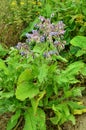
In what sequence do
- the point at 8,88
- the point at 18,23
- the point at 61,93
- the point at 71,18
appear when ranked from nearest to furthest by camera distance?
the point at 8,88 < the point at 61,93 < the point at 71,18 < the point at 18,23

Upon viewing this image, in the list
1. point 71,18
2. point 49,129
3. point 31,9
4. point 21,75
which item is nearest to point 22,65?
point 21,75

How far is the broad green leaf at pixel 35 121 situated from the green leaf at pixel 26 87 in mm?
228

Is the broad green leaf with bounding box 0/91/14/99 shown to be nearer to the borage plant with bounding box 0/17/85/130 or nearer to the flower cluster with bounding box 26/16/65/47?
the borage plant with bounding box 0/17/85/130

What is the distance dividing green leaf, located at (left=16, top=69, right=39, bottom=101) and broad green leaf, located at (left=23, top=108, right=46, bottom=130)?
0.23m

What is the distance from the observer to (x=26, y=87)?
3.79 meters

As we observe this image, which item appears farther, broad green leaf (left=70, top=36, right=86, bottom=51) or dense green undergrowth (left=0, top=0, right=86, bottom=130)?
broad green leaf (left=70, top=36, right=86, bottom=51)


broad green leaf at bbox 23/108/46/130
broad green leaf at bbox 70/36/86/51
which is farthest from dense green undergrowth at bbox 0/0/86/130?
broad green leaf at bbox 70/36/86/51

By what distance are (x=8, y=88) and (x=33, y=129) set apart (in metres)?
0.51

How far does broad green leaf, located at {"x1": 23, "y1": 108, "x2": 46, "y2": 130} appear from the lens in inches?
147

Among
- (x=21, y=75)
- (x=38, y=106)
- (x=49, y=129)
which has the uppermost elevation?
(x=21, y=75)

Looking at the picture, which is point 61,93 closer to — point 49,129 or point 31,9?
point 49,129

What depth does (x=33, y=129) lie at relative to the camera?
12.2 ft

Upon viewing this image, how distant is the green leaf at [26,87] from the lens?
12.1 feet

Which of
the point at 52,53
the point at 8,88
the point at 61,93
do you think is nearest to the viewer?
the point at 52,53
